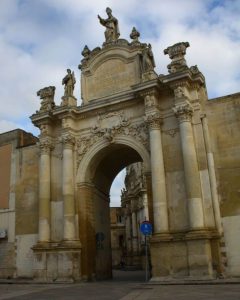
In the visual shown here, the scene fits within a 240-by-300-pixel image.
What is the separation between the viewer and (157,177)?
50.2 feet

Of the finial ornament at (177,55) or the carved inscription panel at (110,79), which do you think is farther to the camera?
the carved inscription panel at (110,79)

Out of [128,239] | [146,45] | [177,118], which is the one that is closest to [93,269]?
[177,118]

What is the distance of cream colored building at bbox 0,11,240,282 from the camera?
14297 millimetres

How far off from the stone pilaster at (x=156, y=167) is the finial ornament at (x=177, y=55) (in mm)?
1323

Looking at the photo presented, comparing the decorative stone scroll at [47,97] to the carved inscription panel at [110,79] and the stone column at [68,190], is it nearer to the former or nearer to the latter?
the carved inscription panel at [110,79]

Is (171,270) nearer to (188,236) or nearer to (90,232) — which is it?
(188,236)

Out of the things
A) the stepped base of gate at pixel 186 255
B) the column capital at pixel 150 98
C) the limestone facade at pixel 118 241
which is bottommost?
the stepped base of gate at pixel 186 255

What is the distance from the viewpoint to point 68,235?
1678 cm

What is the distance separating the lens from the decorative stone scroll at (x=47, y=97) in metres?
19.2

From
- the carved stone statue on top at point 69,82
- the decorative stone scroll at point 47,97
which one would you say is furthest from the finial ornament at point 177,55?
the decorative stone scroll at point 47,97

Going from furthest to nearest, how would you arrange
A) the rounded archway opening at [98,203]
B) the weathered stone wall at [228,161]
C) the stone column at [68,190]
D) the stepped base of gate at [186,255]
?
the rounded archway opening at [98,203]
the stone column at [68,190]
the weathered stone wall at [228,161]
the stepped base of gate at [186,255]

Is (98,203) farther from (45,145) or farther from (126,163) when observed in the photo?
(45,145)

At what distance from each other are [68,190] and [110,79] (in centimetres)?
563

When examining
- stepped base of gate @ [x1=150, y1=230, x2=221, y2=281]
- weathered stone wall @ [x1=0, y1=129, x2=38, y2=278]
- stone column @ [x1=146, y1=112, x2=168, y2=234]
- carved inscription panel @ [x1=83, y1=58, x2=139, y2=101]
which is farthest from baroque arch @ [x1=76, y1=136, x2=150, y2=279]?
stepped base of gate @ [x1=150, y1=230, x2=221, y2=281]
